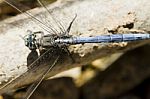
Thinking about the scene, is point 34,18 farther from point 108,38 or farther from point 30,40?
point 108,38

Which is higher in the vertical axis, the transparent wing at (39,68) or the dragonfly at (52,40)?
the dragonfly at (52,40)

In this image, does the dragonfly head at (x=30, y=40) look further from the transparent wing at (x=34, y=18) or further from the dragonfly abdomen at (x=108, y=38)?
the dragonfly abdomen at (x=108, y=38)

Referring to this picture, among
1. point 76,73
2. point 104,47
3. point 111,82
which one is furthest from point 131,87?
point 104,47

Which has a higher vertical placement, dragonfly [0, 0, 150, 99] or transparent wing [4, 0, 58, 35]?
transparent wing [4, 0, 58, 35]

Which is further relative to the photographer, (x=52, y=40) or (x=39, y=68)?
(x=52, y=40)

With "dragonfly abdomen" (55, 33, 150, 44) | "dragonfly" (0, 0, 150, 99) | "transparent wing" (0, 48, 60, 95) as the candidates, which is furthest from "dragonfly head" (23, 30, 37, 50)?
"dragonfly abdomen" (55, 33, 150, 44)

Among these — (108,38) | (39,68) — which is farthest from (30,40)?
(108,38)

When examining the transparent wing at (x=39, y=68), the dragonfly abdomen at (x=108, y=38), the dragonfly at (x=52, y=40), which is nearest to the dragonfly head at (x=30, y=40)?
the dragonfly at (x=52, y=40)

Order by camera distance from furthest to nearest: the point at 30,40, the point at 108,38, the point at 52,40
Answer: the point at 52,40
the point at 108,38
the point at 30,40

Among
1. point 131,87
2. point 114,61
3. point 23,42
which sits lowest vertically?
point 131,87

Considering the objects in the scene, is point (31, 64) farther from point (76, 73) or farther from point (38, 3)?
point (76, 73)

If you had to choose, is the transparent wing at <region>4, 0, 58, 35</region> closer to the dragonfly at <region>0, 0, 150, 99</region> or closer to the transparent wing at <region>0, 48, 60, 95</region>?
the dragonfly at <region>0, 0, 150, 99</region>
